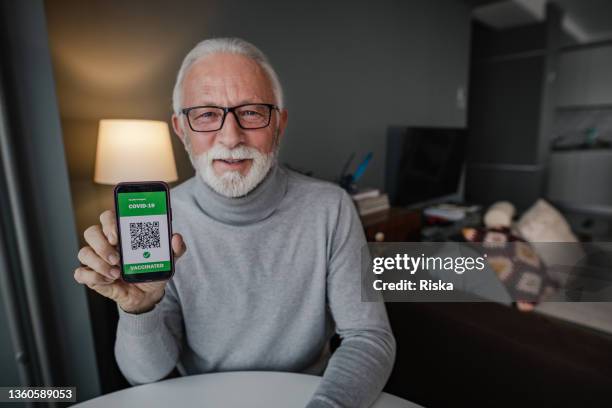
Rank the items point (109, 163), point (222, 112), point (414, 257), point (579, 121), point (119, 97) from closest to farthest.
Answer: point (222, 112), point (109, 163), point (119, 97), point (414, 257), point (579, 121)

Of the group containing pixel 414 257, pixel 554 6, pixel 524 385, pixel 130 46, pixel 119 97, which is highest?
pixel 554 6

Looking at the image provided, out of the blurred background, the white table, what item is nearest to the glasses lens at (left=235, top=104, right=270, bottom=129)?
the white table

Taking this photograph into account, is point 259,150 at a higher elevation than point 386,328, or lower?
higher

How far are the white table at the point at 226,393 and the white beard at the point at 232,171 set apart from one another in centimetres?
42

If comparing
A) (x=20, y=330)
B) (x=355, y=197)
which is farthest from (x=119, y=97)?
(x=355, y=197)

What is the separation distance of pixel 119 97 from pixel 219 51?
76 cm

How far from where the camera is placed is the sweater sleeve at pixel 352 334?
2.26ft

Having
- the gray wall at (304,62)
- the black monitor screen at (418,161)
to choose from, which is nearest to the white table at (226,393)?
the gray wall at (304,62)

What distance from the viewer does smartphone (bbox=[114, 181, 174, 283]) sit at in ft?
1.83

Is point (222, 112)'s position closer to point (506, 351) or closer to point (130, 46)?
point (130, 46)

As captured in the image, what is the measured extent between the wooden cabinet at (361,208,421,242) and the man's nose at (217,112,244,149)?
1138 millimetres

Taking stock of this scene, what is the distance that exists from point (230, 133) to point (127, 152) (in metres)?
0.53

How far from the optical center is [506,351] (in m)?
1.00

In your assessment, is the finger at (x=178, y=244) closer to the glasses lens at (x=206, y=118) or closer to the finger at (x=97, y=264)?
the finger at (x=97, y=264)
